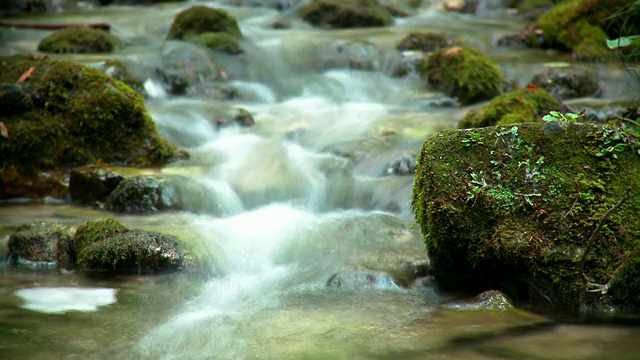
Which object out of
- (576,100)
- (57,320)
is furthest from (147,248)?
(576,100)

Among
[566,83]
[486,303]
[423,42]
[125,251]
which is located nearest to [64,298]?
[125,251]

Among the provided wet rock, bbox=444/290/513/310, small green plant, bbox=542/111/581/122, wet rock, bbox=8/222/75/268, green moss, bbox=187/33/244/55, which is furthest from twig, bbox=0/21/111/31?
wet rock, bbox=444/290/513/310

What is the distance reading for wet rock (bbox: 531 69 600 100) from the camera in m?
8.78

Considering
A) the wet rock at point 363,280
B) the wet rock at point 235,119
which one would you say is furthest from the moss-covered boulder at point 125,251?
the wet rock at point 235,119

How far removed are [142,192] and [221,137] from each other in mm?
2136

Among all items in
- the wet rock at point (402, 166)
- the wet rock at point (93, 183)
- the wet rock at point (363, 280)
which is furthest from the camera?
the wet rock at point (402, 166)

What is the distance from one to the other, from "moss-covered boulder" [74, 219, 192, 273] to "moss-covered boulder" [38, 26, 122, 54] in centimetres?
609

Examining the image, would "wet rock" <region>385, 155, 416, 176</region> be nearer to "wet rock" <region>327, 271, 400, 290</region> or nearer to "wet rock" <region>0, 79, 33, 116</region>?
"wet rock" <region>327, 271, 400, 290</region>

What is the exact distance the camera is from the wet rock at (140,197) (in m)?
5.73

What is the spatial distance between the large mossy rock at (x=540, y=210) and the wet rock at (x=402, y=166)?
254 cm

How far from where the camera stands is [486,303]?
3859 millimetres

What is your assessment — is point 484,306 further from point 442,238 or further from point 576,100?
point 576,100

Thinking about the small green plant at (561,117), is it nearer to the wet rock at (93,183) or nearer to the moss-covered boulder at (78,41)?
the wet rock at (93,183)

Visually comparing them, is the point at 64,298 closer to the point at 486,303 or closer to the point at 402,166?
the point at 486,303
